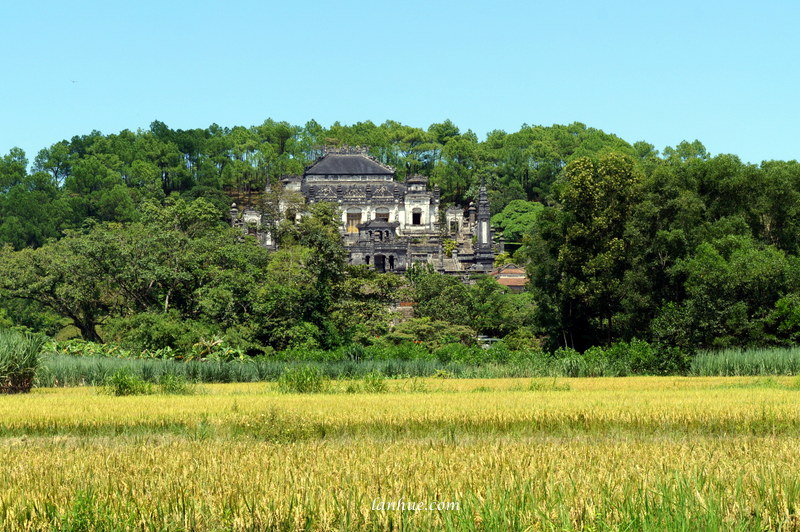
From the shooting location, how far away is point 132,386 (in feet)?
85.0

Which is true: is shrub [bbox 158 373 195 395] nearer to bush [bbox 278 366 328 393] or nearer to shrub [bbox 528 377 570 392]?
bush [bbox 278 366 328 393]

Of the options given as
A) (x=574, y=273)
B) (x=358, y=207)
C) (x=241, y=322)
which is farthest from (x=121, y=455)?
(x=358, y=207)

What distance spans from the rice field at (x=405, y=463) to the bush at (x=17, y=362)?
4.69 meters

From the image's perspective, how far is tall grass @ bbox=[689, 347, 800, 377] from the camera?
102ft

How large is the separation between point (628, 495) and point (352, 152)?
89140mm

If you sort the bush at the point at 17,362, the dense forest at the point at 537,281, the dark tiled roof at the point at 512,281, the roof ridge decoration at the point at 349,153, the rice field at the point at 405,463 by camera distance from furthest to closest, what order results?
the roof ridge decoration at the point at 349,153 → the dark tiled roof at the point at 512,281 → the dense forest at the point at 537,281 → the bush at the point at 17,362 → the rice field at the point at 405,463

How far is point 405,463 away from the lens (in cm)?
1257

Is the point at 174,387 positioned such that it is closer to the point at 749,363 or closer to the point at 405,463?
the point at 405,463

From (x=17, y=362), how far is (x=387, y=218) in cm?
6547

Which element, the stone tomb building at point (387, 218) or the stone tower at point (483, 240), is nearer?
the stone tomb building at point (387, 218)

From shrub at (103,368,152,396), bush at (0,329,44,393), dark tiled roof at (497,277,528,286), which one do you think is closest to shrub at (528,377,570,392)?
shrub at (103,368,152,396)

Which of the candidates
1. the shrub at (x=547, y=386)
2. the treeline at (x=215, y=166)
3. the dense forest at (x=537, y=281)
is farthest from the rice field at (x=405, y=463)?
the treeline at (x=215, y=166)

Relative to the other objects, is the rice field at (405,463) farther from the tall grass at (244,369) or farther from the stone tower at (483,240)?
the stone tower at (483,240)

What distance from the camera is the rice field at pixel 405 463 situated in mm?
9672
